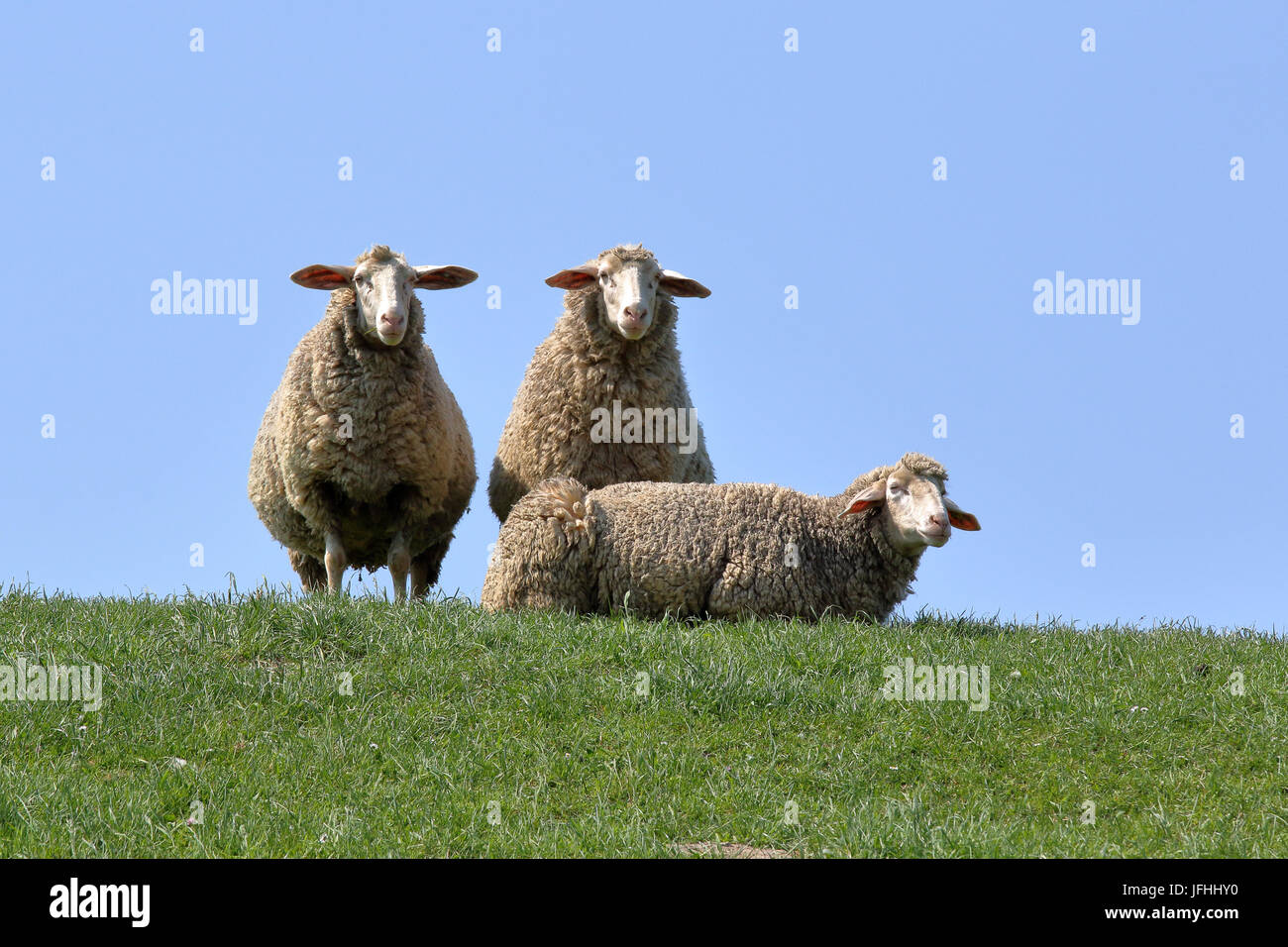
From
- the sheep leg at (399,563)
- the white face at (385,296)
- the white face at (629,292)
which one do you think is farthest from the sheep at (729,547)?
the white face at (385,296)

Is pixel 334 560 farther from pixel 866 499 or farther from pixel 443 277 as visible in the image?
pixel 866 499

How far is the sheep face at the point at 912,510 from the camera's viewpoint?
9.84 m

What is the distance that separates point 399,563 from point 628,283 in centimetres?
303

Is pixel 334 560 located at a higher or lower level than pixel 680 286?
lower

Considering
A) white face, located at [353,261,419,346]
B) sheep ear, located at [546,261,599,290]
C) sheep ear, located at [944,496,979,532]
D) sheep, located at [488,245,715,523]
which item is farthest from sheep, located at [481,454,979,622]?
sheep ear, located at [546,261,599,290]

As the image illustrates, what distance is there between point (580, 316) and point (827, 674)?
4.83 m

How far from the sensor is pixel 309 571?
1341cm

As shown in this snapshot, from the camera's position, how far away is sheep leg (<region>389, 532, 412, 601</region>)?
11.8m

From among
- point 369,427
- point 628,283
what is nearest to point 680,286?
point 628,283

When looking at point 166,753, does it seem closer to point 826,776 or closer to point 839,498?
point 826,776
